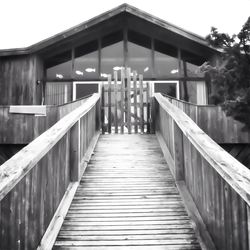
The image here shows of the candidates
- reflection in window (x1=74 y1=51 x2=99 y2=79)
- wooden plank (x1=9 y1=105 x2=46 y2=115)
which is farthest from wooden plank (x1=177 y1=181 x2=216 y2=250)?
reflection in window (x1=74 y1=51 x2=99 y2=79)

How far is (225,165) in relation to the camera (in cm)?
269

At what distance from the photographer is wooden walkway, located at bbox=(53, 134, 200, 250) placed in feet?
10.9

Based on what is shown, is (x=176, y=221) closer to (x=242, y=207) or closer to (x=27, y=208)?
(x=242, y=207)

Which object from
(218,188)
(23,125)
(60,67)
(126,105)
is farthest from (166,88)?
(218,188)

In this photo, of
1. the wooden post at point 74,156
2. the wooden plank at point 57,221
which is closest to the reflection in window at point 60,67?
the wooden post at point 74,156

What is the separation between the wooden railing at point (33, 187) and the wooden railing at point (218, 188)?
5.13 ft

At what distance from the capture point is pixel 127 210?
399cm

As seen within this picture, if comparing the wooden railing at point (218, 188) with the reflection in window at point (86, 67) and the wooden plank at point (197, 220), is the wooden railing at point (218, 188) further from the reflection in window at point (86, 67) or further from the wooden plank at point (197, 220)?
the reflection in window at point (86, 67)

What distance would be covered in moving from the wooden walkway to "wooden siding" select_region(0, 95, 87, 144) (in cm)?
420

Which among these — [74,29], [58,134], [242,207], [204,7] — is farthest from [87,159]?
[204,7]

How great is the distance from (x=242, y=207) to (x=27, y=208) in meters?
1.78

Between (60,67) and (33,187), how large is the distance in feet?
37.0

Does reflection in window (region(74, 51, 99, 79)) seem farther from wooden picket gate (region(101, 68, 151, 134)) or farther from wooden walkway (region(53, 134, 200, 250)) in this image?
wooden walkway (region(53, 134, 200, 250))

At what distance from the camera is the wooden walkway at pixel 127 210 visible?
3.33m
